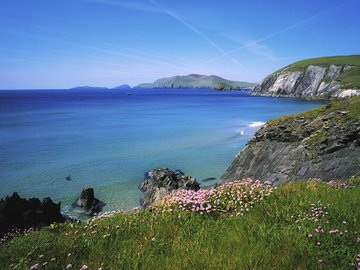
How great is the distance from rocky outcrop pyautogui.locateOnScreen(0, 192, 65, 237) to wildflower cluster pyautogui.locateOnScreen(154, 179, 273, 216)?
34.7 feet

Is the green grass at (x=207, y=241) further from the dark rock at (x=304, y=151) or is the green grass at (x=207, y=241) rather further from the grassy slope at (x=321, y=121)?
the grassy slope at (x=321, y=121)

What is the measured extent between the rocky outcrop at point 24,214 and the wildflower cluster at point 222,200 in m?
10.6

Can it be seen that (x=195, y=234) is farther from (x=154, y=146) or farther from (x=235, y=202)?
(x=154, y=146)

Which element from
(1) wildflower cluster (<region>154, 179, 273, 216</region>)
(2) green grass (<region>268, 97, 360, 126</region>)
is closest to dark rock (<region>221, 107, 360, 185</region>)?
(2) green grass (<region>268, 97, 360, 126</region>)

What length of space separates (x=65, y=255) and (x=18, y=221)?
42.5ft

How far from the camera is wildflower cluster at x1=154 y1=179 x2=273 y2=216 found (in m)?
8.60

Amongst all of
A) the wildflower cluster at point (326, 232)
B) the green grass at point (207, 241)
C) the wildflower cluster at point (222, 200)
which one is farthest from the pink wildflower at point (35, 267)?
the wildflower cluster at point (326, 232)

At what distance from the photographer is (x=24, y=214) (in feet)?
57.4

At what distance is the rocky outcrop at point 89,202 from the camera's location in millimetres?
26250

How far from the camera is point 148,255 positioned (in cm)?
616

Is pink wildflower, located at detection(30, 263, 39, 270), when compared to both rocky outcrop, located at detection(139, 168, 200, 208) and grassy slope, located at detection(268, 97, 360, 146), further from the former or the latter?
grassy slope, located at detection(268, 97, 360, 146)

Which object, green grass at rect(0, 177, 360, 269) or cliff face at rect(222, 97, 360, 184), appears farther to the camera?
cliff face at rect(222, 97, 360, 184)

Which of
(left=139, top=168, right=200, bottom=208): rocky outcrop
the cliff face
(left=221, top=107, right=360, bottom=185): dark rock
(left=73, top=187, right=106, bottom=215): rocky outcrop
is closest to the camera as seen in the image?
(left=221, top=107, right=360, bottom=185): dark rock

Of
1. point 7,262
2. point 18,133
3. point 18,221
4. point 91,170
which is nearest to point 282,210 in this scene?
point 7,262
